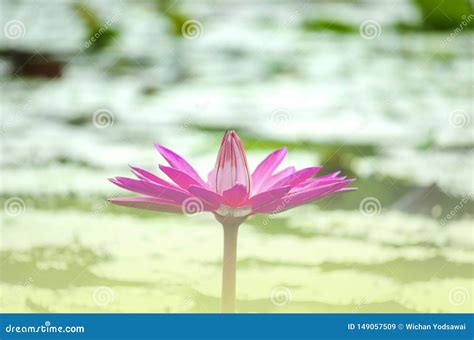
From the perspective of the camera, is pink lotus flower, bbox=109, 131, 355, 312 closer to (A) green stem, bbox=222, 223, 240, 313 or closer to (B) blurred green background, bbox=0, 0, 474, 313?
(A) green stem, bbox=222, 223, 240, 313

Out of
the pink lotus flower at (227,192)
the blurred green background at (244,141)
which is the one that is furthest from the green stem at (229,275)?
the blurred green background at (244,141)

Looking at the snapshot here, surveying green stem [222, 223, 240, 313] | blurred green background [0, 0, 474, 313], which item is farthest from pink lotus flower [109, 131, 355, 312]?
blurred green background [0, 0, 474, 313]

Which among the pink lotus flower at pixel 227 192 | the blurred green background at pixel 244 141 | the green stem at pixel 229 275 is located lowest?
the green stem at pixel 229 275

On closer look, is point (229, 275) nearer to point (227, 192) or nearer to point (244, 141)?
point (227, 192)

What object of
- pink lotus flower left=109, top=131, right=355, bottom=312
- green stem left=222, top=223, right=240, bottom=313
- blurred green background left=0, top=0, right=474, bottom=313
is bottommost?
green stem left=222, top=223, right=240, bottom=313

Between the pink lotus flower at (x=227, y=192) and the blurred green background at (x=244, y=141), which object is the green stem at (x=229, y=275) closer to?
the pink lotus flower at (x=227, y=192)

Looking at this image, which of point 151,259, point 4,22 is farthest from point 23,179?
→ point 4,22
